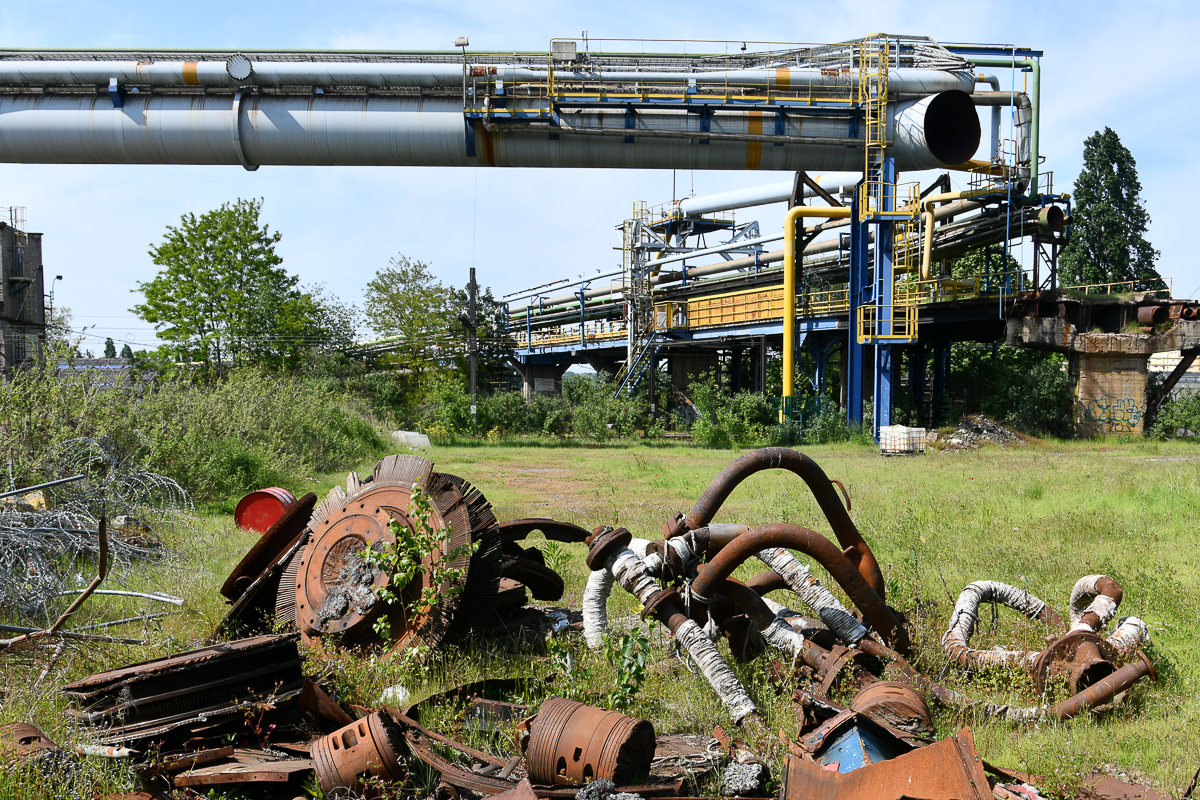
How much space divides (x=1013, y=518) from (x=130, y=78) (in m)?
20.4

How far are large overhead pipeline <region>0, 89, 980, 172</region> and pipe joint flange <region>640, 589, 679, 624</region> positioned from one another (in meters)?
16.9

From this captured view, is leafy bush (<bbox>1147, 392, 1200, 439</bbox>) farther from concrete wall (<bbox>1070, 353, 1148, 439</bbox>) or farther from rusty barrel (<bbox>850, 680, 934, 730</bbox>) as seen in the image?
rusty barrel (<bbox>850, 680, 934, 730</bbox>)

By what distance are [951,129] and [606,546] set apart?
1997 cm

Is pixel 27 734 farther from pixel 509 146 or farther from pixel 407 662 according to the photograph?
pixel 509 146

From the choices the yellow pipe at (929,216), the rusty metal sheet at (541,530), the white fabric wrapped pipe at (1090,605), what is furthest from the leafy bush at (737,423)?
the white fabric wrapped pipe at (1090,605)

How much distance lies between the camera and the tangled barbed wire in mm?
4816

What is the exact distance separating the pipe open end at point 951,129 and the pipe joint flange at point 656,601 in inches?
760

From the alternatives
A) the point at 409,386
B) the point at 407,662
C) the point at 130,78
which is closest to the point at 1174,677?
the point at 407,662

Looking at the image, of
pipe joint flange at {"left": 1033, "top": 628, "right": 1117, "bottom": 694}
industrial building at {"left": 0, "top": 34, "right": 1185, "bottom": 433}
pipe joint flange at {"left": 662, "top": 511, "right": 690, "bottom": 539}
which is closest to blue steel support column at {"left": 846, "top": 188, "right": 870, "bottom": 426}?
industrial building at {"left": 0, "top": 34, "right": 1185, "bottom": 433}

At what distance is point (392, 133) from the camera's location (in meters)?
18.4

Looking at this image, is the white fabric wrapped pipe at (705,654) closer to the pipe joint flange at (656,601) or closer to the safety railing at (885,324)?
the pipe joint flange at (656,601)

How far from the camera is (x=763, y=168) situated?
792 inches

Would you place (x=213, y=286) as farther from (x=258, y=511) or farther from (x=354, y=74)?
(x=258, y=511)

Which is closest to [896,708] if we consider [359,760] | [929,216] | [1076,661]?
[1076,661]
